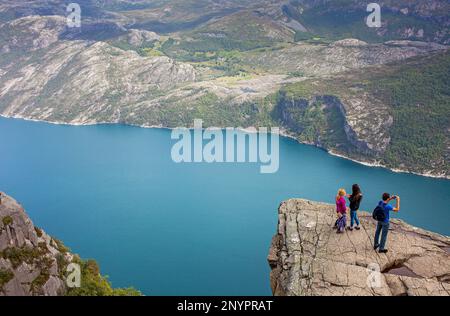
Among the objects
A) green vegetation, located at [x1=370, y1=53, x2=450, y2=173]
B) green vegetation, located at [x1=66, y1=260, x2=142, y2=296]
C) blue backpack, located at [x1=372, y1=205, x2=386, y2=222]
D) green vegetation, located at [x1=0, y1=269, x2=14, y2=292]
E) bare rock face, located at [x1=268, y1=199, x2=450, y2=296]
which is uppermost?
green vegetation, located at [x1=370, y1=53, x2=450, y2=173]

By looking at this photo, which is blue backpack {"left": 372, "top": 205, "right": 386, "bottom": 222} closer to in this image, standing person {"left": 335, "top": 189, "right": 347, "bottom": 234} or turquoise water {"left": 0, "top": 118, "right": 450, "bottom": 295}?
standing person {"left": 335, "top": 189, "right": 347, "bottom": 234}

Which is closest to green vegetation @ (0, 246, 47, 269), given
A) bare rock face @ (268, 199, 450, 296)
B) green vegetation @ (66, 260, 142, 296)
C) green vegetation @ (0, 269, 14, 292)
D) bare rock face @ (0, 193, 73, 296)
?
bare rock face @ (0, 193, 73, 296)

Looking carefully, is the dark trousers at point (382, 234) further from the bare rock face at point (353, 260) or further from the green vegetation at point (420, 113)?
the green vegetation at point (420, 113)

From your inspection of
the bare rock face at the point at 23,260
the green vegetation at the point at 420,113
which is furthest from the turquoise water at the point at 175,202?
the bare rock face at the point at 23,260

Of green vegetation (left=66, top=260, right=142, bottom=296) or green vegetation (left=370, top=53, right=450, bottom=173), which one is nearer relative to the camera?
green vegetation (left=66, top=260, right=142, bottom=296)
